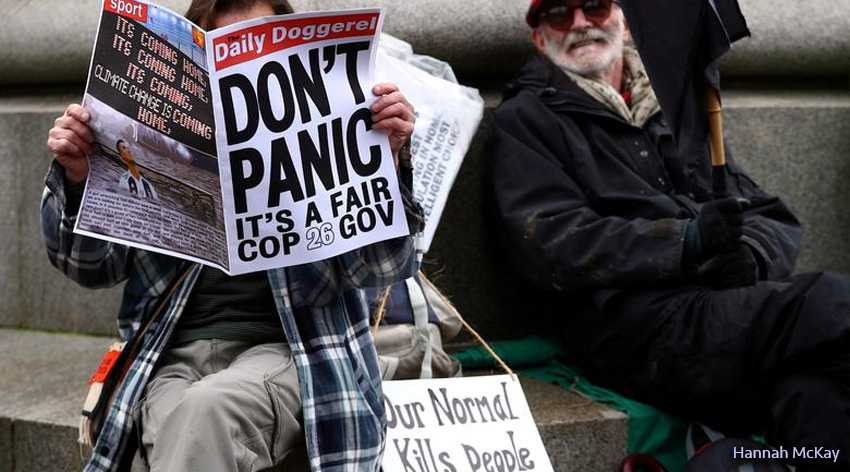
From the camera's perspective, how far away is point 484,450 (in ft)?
10.5

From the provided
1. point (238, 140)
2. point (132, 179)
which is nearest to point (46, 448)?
point (132, 179)

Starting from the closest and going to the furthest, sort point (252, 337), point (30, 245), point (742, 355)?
point (252, 337), point (742, 355), point (30, 245)

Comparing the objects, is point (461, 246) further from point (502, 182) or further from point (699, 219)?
point (699, 219)

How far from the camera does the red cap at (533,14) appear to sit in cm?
416

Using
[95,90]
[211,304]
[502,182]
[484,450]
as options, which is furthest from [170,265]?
[502,182]

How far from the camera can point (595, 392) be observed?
149 inches

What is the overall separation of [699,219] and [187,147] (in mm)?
1731

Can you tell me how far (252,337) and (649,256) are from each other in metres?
1.37

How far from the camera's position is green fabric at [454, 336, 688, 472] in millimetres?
3643

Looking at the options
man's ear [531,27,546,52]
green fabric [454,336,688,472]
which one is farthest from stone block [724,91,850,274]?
green fabric [454,336,688,472]

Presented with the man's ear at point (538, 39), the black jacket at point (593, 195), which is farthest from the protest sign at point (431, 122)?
the man's ear at point (538, 39)

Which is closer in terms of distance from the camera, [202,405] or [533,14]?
[202,405]

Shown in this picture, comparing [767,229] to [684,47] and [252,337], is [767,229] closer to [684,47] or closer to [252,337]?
[684,47]

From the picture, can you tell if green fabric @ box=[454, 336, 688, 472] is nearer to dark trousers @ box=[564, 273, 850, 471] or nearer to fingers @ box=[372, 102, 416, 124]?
dark trousers @ box=[564, 273, 850, 471]
